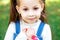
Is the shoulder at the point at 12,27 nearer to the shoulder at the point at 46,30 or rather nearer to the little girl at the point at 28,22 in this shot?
the little girl at the point at 28,22

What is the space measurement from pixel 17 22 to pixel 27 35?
134mm

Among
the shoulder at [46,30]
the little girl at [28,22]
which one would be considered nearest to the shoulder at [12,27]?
the little girl at [28,22]

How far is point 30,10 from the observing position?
2105mm

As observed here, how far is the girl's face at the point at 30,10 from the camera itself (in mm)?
2096

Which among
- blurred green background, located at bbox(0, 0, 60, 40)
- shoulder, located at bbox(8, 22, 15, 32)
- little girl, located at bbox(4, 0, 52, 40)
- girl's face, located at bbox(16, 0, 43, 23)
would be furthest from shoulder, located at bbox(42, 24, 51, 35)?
blurred green background, located at bbox(0, 0, 60, 40)

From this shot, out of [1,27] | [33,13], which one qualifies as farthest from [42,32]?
[1,27]

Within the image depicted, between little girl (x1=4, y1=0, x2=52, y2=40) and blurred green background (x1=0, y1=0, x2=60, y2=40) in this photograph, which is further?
blurred green background (x1=0, y1=0, x2=60, y2=40)

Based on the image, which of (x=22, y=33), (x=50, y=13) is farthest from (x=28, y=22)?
(x=50, y=13)

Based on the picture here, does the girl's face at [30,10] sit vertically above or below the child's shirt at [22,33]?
above

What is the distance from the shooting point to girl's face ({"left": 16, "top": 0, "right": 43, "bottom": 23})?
2096mm

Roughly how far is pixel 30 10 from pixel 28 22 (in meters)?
0.11

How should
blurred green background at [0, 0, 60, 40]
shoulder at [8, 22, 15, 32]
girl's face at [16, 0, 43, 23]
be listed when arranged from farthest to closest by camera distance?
1. blurred green background at [0, 0, 60, 40]
2. shoulder at [8, 22, 15, 32]
3. girl's face at [16, 0, 43, 23]

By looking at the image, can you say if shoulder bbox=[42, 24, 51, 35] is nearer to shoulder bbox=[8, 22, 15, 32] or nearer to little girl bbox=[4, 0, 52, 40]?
little girl bbox=[4, 0, 52, 40]

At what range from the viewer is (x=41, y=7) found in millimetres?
2154
